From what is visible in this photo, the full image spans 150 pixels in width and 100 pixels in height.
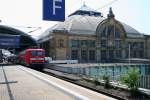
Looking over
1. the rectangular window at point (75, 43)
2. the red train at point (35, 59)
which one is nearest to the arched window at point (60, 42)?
the rectangular window at point (75, 43)

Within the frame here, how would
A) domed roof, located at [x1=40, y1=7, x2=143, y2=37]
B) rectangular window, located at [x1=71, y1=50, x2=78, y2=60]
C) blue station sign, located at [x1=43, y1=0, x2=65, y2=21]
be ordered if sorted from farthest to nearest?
domed roof, located at [x1=40, y1=7, x2=143, y2=37] < rectangular window, located at [x1=71, y1=50, x2=78, y2=60] < blue station sign, located at [x1=43, y1=0, x2=65, y2=21]

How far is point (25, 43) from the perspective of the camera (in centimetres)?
7794

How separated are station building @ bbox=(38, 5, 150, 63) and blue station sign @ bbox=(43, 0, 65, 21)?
6096cm

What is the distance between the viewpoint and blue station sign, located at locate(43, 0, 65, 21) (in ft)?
42.1

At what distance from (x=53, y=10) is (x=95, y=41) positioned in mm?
68157

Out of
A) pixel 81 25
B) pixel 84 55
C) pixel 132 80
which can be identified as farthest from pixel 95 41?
pixel 132 80

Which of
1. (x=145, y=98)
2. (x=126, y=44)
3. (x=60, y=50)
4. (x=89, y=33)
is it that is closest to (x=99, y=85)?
(x=145, y=98)

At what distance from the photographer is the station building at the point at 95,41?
75869 millimetres

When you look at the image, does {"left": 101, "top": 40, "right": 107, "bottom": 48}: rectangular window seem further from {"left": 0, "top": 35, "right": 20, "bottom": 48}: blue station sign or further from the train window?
the train window

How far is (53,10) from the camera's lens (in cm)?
1307

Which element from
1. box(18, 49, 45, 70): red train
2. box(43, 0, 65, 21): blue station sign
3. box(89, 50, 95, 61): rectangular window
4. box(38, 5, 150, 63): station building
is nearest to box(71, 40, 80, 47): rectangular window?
box(38, 5, 150, 63): station building

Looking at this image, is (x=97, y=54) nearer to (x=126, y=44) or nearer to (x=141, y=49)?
(x=126, y=44)

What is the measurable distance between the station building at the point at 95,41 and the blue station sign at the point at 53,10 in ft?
200

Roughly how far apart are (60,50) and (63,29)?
640 centimetres
